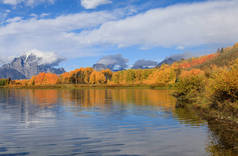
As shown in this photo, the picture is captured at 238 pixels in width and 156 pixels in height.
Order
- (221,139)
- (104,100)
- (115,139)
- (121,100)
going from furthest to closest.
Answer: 1. (104,100)
2. (121,100)
3. (115,139)
4. (221,139)

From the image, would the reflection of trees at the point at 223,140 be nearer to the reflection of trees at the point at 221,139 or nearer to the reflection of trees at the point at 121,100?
the reflection of trees at the point at 221,139

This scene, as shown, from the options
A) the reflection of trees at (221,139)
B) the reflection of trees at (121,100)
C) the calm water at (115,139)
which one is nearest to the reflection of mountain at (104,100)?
the reflection of trees at (121,100)

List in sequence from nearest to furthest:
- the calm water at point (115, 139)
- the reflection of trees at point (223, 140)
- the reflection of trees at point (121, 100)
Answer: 1. the reflection of trees at point (223, 140)
2. the calm water at point (115, 139)
3. the reflection of trees at point (121, 100)

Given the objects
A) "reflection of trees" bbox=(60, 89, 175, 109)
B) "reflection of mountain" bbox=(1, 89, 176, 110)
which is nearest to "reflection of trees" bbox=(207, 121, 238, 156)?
"reflection of mountain" bbox=(1, 89, 176, 110)

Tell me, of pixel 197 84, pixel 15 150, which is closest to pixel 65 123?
pixel 15 150

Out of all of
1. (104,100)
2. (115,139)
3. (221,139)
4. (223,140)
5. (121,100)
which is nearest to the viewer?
(223,140)

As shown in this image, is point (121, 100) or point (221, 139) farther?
point (121, 100)

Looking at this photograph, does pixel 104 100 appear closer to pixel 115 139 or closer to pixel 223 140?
pixel 115 139

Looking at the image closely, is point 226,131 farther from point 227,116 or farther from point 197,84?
point 197,84

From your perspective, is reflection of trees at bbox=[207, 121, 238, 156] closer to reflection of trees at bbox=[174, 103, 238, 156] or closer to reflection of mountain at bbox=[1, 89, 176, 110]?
reflection of trees at bbox=[174, 103, 238, 156]

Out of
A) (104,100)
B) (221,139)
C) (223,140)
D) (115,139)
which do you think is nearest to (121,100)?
(104,100)

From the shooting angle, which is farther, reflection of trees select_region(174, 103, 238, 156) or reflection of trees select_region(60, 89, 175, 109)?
reflection of trees select_region(60, 89, 175, 109)

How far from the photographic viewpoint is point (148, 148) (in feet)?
64.6

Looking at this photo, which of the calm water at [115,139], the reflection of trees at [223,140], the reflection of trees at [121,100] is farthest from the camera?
the reflection of trees at [121,100]
